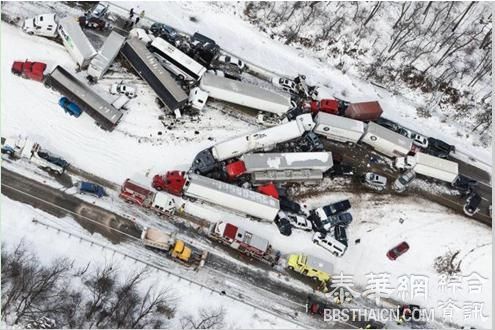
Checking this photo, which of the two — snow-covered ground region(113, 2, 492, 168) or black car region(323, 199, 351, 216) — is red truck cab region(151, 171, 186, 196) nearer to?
black car region(323, 199, 351, 216)

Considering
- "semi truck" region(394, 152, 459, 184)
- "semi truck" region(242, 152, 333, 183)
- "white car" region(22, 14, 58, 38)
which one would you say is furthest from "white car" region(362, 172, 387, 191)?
"white car" region(22, 14, 58, 38)

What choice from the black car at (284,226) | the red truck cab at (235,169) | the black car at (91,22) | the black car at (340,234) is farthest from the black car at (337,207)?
the black car at (91,22)

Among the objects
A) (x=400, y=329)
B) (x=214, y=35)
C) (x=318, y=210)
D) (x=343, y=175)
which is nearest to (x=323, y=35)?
(x=214, y=35)

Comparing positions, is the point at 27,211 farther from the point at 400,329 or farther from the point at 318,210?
the point at 400,329

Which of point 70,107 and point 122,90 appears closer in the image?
point 70,107

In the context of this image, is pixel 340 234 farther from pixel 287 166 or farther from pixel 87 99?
pixel 87 99

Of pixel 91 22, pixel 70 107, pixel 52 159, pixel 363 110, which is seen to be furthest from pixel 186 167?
pixel 363 110
